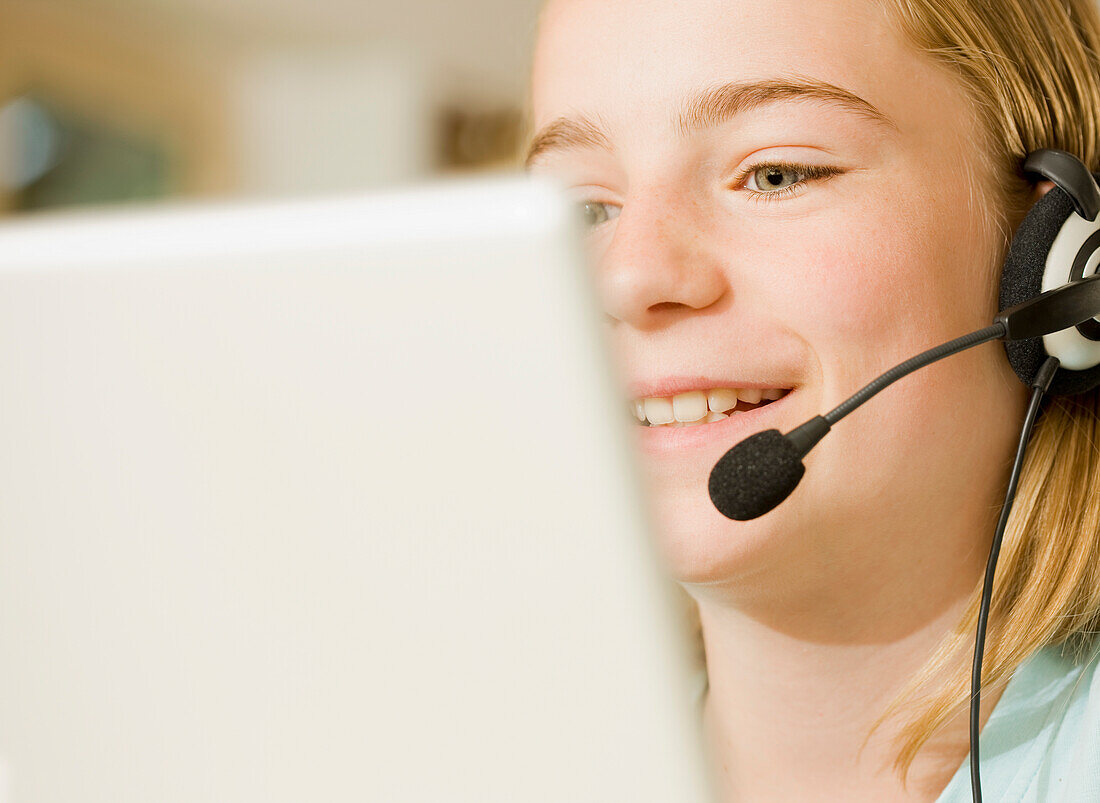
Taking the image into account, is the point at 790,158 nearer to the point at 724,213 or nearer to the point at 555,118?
the point at 724,213

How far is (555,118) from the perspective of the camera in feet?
2.73

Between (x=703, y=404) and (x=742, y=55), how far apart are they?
26 cm

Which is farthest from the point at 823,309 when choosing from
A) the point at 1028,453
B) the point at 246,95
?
the point at 246,95

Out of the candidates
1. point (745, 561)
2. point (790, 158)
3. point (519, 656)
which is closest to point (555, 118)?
point (790, 158)

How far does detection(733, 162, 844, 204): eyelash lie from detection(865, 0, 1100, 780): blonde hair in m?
0.13

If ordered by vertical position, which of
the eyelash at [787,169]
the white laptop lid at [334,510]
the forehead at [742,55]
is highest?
the forehead at [742,55]

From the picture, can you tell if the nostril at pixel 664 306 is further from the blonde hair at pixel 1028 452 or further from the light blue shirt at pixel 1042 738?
the light blue shirt at pixel 1042 738

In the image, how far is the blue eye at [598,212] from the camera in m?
0.85

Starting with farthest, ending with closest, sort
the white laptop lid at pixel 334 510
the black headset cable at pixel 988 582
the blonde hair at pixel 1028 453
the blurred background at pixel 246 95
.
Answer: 1. the blurred background at pixel 246 95
2. the blonde hair at pixel 1028 453
3. the black headset cable at pixel 988 582
4. the white laptop lid at pixel 334 510

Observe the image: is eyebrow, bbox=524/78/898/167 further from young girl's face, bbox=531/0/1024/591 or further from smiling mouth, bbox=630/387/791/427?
smiling mouth, bbox=630/387/791/427

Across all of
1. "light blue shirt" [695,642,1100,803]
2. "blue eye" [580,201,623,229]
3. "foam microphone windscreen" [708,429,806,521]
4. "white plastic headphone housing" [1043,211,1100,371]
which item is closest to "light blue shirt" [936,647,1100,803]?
"light blue shirt" [695,642,1100,803]

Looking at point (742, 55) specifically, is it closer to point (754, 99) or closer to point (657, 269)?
point (754, 99)

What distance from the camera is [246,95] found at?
386 centimetres

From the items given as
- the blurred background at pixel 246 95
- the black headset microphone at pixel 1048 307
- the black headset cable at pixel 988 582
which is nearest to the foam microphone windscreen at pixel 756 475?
the black headset microphone at pixel 1048 307
